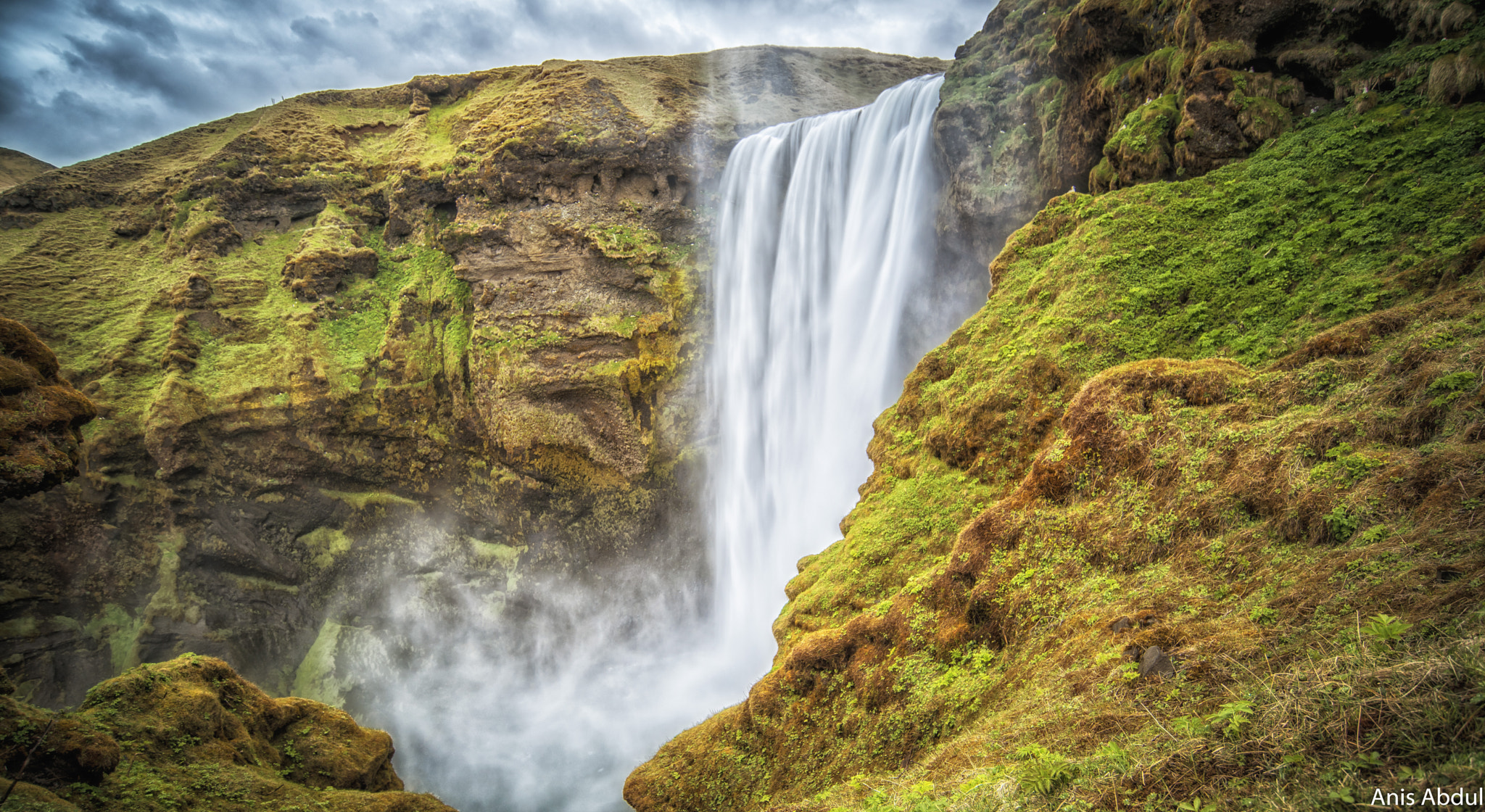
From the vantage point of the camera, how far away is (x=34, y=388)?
8.46 m

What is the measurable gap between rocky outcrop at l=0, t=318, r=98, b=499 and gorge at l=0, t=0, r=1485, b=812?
74 mm

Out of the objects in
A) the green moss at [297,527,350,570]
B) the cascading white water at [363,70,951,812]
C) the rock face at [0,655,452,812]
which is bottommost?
the rock face at [0,655,452,812]

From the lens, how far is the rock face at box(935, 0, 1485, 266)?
737 cm

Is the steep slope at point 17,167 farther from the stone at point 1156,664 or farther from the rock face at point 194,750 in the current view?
the stone at point 1156,664

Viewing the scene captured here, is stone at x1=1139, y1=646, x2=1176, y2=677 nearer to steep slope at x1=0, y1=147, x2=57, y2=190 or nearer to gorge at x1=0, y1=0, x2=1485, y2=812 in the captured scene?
gorge at x1=0, y1=0, x2=1485, y2=812

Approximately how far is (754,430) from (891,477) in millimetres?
12129

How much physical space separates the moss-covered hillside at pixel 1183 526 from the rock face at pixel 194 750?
3597 mm

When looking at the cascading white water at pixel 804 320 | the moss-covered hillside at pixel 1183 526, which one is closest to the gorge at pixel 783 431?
the moss-covered hillside at pixel 1183 526

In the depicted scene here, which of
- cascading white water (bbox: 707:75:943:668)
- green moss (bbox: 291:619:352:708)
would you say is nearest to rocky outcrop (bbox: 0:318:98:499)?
cascading white water (bbox: 707:75:943:668)

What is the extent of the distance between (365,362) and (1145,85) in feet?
76.8

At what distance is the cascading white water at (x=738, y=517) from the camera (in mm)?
16797

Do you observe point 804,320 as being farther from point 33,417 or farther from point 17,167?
point 17,167

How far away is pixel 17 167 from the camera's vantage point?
1207 inches

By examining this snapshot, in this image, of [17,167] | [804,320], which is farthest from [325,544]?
[17,167]
